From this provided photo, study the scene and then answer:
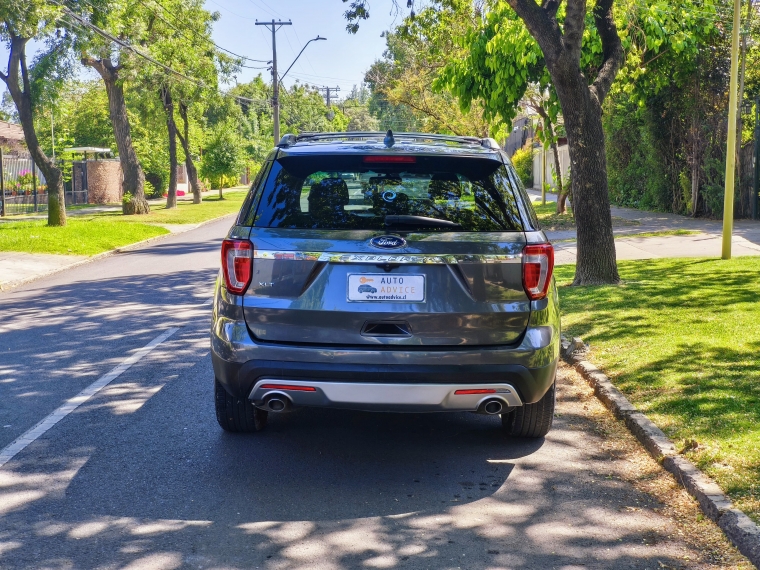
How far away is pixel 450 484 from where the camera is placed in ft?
16.2

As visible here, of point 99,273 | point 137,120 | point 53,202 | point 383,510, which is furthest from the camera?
point 137,120

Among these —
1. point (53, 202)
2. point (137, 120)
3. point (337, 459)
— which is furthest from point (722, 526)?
point (137, 120)

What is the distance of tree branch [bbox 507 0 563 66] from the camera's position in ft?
35.5

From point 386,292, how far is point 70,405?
303 centimetres

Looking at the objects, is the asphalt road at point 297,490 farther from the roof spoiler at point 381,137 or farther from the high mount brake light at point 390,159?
the roof spoiler at point 381,137

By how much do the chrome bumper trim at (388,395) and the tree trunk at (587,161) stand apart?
6738 millimetres

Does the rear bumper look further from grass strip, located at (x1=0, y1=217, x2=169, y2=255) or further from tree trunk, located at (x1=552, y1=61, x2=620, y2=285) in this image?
grass strip, located at (x1=0, y1=217, x2=169, y2=255)

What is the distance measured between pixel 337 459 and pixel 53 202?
20.7 metres

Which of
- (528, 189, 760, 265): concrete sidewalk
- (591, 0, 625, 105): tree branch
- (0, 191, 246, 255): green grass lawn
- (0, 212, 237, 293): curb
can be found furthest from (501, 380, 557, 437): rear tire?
(0, 191, 246, 255): green grass lawn

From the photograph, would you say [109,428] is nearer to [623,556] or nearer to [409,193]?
[409,193]

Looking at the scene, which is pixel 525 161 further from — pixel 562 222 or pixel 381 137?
pixel 381 137

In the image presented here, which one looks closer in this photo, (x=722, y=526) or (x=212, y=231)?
(x=722, y=526)

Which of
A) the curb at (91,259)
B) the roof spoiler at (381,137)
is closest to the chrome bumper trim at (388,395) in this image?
the roof spoiler at (381,137)

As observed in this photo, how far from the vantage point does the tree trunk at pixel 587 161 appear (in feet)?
36.1
